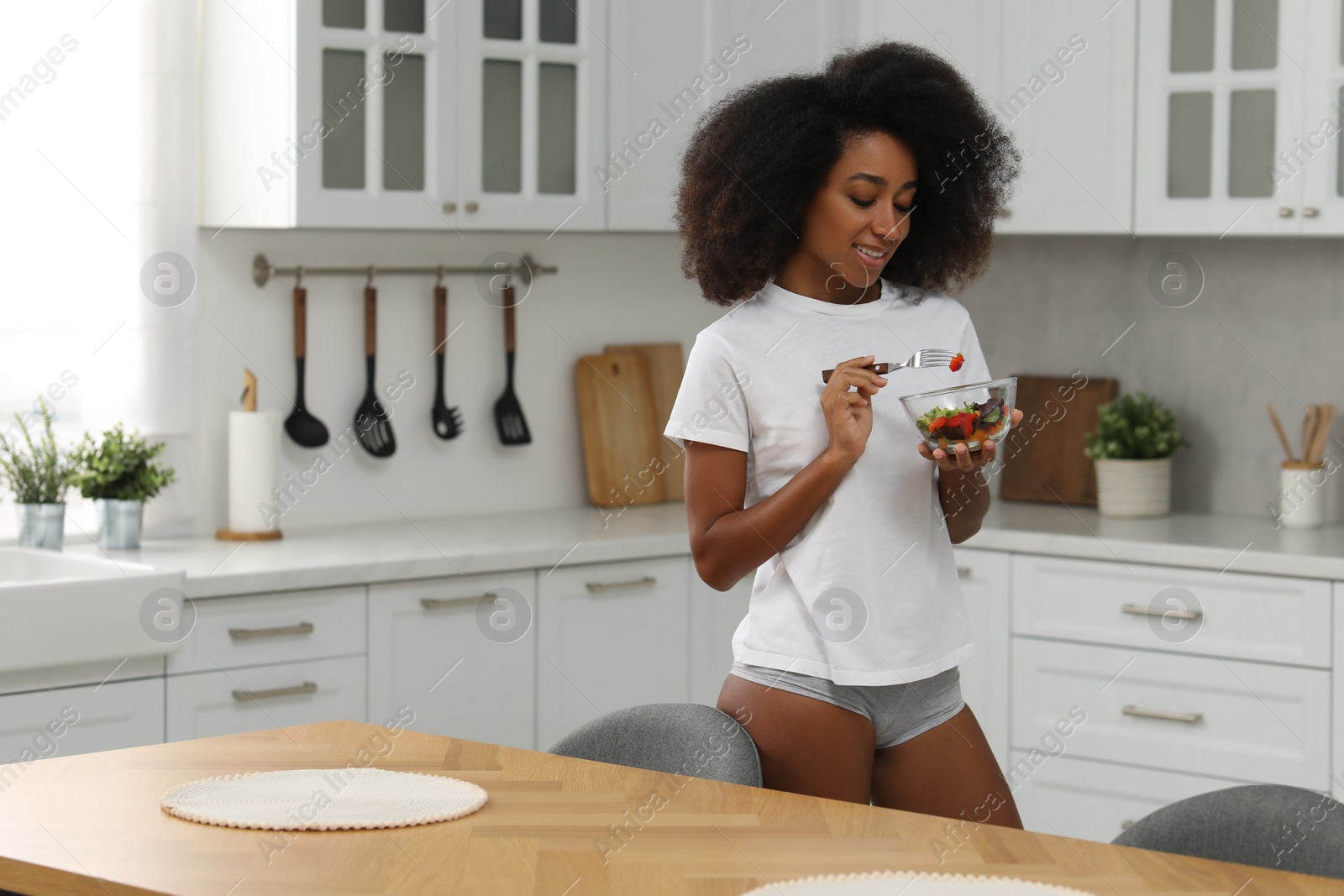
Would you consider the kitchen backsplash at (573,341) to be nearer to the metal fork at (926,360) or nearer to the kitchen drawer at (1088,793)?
the kitchen drawer at (1088,793)

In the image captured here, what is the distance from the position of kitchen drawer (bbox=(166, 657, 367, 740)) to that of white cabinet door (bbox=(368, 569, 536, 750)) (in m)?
0.05

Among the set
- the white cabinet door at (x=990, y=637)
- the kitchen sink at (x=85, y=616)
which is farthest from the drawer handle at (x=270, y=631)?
the white cabinet door at (x=990, y=637)

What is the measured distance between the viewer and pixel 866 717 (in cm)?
170

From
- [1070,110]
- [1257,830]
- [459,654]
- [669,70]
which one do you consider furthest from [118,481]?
[1257,830]

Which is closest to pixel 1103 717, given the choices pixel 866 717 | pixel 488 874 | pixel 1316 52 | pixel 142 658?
pixel 1316 52

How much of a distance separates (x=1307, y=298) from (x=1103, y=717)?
3.40 ft

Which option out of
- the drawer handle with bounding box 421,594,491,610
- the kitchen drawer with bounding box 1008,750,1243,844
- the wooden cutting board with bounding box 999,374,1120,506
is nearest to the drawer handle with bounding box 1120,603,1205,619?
the kitchen drawer with bounding box 1008,750,1243,844

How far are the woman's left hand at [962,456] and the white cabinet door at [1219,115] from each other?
1.74m

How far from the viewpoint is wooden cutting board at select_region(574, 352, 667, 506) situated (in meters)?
3.67

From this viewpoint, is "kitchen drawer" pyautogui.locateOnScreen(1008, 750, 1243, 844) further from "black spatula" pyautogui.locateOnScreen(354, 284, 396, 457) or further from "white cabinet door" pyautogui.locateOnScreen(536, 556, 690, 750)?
"black spatula" pyautogui.locateOnScreen(354, 284, 396, 457)

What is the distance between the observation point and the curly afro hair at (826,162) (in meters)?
1.78

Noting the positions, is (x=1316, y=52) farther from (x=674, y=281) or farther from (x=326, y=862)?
(x=326, y=862)

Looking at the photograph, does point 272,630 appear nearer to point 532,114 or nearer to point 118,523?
point 118,523

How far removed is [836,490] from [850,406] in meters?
0.09
